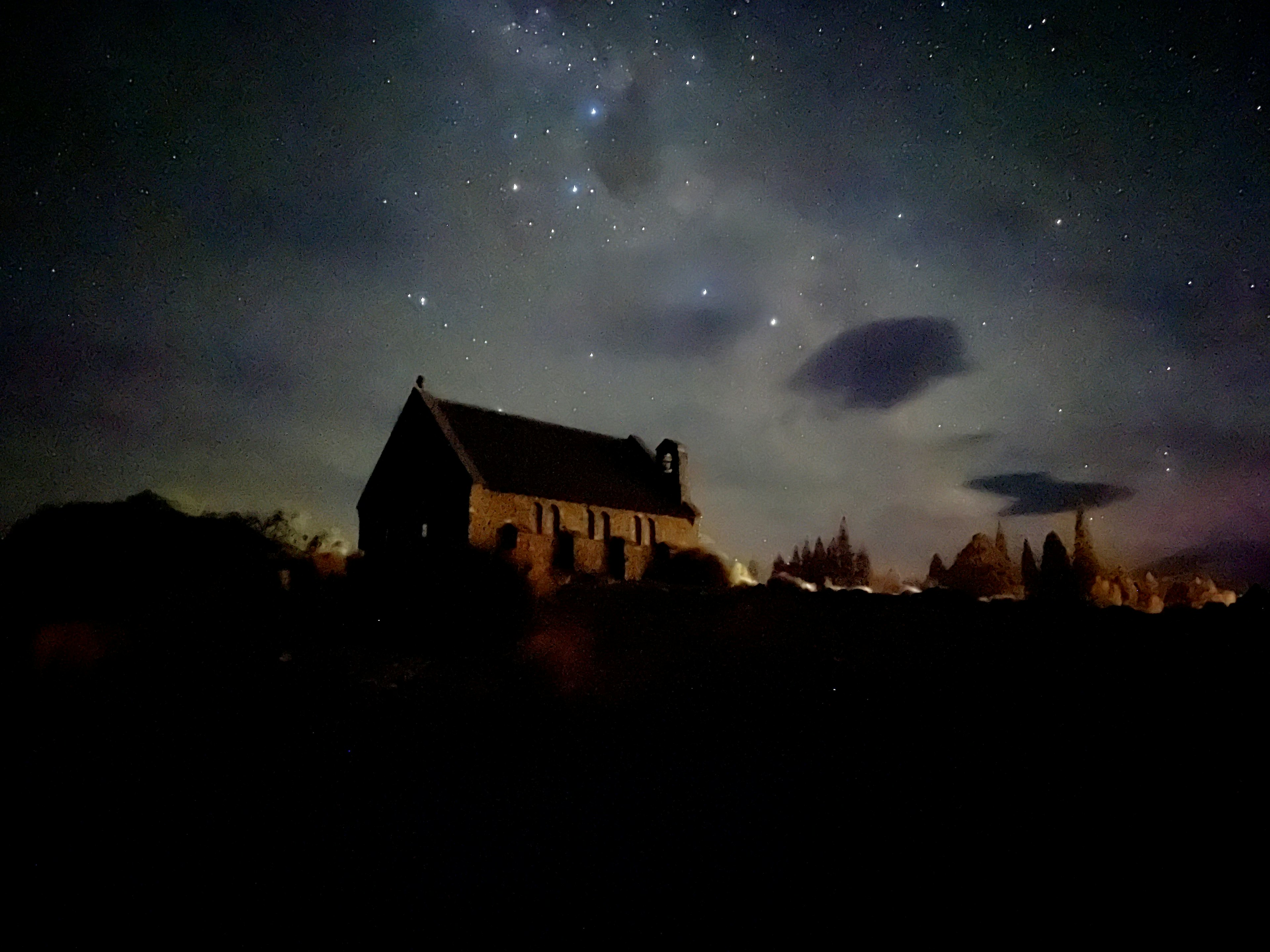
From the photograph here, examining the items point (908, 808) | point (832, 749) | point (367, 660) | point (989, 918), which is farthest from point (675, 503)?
point (989, 918)

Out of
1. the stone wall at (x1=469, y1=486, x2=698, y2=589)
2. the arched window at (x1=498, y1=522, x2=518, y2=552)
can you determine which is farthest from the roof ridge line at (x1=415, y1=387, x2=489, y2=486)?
the arched window at (x1=498, y1=522, x2=518, y2=552)

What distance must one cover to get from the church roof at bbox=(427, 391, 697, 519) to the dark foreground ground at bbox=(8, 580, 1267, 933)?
14739 millimetres

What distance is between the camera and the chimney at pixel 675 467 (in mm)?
48125

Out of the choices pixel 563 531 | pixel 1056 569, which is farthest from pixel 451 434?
pixel 1056 569

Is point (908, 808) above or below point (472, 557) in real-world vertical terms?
below

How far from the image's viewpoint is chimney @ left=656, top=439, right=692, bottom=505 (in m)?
48.1

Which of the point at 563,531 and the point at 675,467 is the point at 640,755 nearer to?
the point at 563,531

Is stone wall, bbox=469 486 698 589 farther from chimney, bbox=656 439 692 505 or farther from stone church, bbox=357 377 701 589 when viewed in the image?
chimney, bbox=656 439 692 505

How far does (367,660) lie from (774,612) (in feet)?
43.5

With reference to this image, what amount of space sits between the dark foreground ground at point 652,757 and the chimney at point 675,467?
2258cm

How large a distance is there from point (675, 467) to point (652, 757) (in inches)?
1329

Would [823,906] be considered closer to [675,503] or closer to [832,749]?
[832,749]

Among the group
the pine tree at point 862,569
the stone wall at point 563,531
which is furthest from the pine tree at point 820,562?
the stone wall at point 563,531

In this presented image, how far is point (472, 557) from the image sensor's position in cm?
2567
